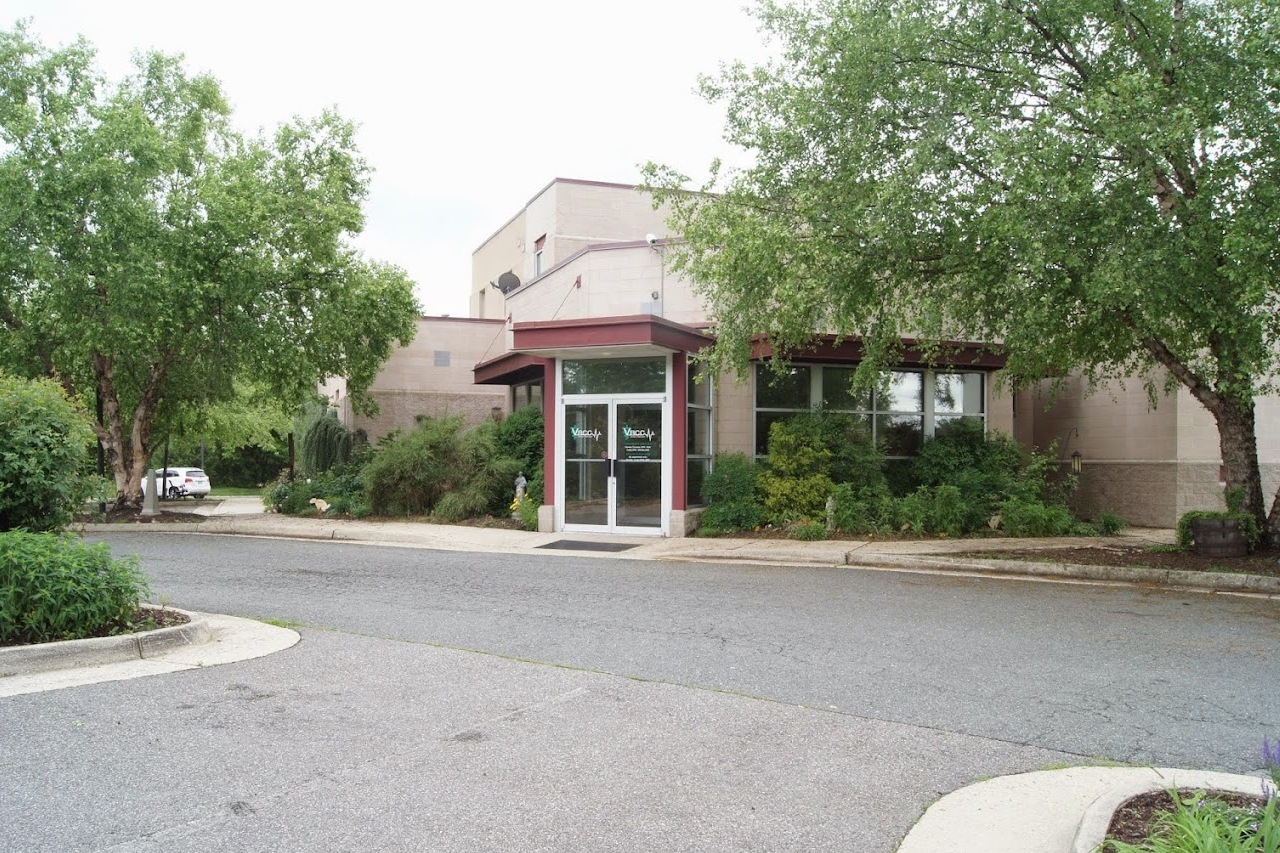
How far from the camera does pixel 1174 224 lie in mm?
11109

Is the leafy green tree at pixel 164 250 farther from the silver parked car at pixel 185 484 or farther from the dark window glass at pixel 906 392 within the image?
the silver parked car at pixel 185 484

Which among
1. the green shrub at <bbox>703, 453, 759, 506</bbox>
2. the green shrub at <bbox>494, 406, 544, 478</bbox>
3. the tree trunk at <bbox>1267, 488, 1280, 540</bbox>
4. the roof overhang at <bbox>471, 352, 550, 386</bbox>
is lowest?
the tree trunk at <bbox>1267, 488, 1280, 540</bbox>

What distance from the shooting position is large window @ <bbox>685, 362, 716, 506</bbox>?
1773 cm

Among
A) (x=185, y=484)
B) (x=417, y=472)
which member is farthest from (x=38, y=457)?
(x=185, y=484)

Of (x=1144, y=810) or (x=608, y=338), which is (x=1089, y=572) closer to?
(x=608, y=338)

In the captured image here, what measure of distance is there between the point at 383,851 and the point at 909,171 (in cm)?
1037

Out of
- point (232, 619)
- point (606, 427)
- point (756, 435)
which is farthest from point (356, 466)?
point (232, 619)

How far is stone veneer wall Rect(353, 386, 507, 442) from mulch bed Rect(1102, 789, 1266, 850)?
82.9 ft

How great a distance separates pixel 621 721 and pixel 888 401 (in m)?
14.6

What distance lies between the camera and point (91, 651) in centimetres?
698

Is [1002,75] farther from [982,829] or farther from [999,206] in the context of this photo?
[982,829]

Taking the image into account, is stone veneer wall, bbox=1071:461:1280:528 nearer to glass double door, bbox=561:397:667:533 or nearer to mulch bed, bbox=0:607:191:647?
glass double door, bbox=561:397:667:533

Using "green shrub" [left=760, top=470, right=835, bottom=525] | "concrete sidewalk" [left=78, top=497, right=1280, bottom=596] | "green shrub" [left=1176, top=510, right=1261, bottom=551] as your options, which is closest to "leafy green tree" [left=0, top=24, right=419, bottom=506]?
"concrete sidewalk" [left=78, top=497, right=1280, bottom=596]

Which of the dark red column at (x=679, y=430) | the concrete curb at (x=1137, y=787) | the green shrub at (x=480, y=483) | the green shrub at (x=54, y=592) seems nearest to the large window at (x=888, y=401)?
the dark red column at (x=679, y=430)
